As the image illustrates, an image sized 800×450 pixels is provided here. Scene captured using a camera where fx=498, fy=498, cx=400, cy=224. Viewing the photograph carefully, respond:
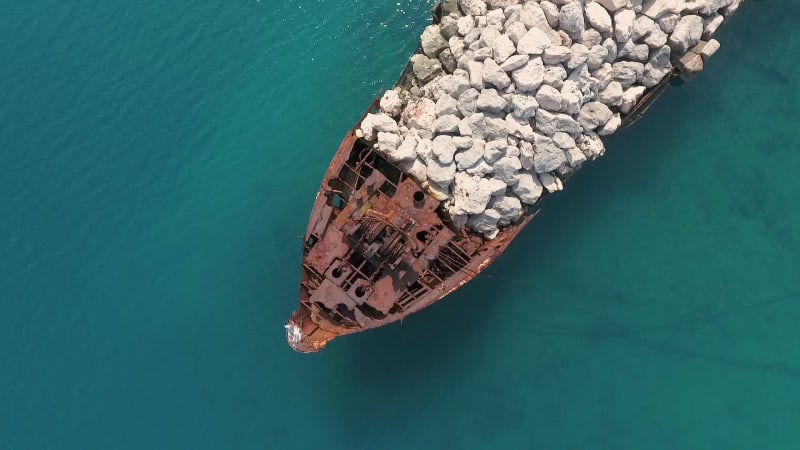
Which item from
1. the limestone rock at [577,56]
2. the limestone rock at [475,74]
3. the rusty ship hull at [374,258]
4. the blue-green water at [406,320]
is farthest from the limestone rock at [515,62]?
the blue-green water at [406,320]

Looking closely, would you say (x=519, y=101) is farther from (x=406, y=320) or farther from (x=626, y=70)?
(x=406, y=320)

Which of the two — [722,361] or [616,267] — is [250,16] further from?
[722,361]

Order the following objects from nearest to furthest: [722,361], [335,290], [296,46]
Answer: [335,290], [722,361], [296,46]

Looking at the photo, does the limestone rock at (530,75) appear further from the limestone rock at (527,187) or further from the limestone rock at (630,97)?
the limestone rock at (630,97)

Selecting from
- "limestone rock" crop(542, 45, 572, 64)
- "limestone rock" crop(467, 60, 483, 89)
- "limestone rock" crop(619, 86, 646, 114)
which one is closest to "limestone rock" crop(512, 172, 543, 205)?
"limestone rock" crop(467, 60, 483, 89)

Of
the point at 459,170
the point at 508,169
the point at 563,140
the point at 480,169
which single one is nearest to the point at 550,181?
the point at 563,140

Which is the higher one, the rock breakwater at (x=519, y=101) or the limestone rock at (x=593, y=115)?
the rock breakwater at (x=519, y=101)

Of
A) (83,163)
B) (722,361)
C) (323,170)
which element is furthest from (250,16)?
(722,361)
